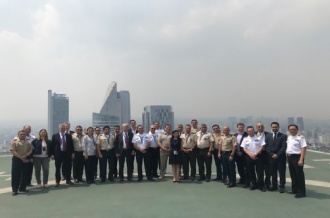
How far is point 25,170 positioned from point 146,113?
59.6 metres

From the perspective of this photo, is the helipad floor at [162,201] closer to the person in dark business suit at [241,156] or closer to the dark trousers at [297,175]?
the dark trousers at [297,175]

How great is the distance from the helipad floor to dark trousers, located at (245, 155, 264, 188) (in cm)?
34

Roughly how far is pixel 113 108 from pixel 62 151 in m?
107

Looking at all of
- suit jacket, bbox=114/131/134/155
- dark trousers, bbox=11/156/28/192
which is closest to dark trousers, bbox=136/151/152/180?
suit jacket, bbox=114/131/134/155

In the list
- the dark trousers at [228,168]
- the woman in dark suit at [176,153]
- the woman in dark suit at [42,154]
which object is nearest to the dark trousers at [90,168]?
the woman in dark suit at [42,154]

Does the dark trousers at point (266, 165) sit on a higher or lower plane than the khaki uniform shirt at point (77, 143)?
lower

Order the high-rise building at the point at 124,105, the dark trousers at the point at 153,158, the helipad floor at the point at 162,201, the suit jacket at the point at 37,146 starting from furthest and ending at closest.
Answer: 1. the high-rise building at the point at 124,105
2. the dark trousers at the point at 153,158
3. the suit jacket at the point at 37,146
4. the helipad floor at the point at 162,201

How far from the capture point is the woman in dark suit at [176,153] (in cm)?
768

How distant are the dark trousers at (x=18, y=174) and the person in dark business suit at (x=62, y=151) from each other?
776 mm

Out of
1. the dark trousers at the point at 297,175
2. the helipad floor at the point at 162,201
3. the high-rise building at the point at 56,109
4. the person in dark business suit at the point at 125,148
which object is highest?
the high-rise building at the point at 56,109

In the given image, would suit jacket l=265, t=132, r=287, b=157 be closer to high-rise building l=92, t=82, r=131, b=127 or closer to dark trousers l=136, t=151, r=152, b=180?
dark trousers l=136, t=151, r=152, b=180

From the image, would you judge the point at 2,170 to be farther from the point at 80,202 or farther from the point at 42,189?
the point at 80,202

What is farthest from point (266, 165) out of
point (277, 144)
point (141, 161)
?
point (141, 161)

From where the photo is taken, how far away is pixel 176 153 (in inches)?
304
